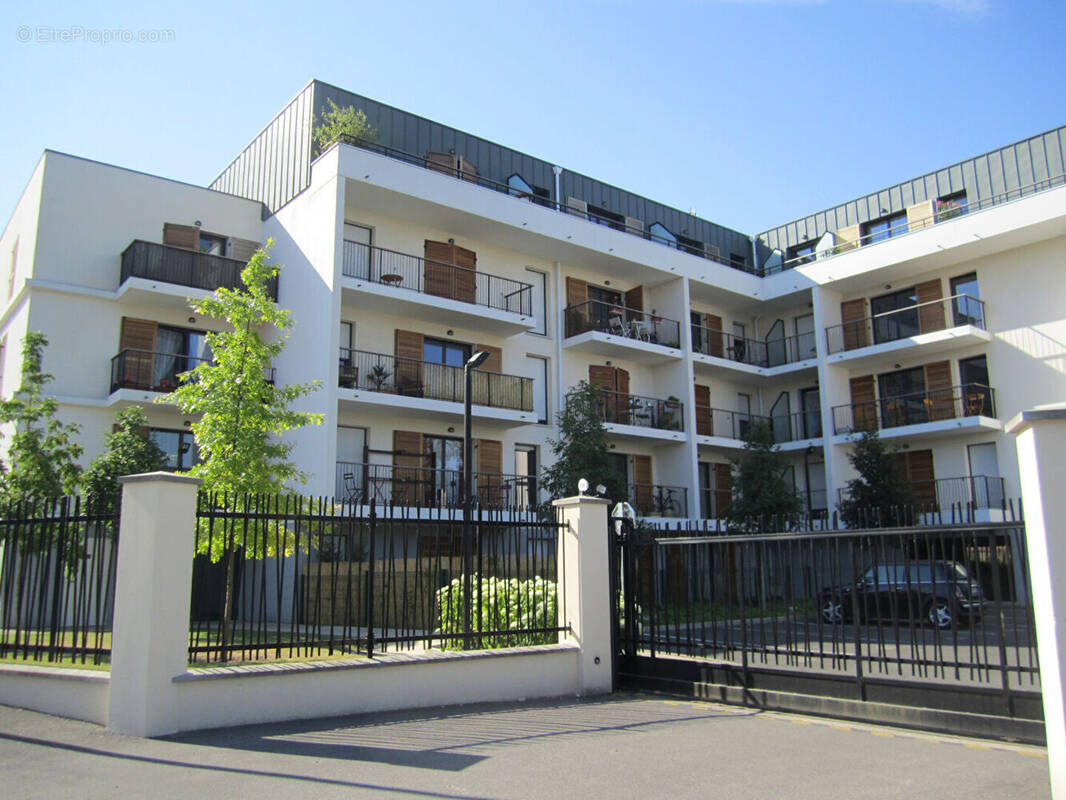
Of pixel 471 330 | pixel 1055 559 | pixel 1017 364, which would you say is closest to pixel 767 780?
pixel 1055 559

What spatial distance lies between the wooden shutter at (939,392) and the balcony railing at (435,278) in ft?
43.0

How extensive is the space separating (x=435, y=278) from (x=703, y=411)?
461 inches

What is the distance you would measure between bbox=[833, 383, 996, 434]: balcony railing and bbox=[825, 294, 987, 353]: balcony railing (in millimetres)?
2028

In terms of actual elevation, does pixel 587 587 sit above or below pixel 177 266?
below

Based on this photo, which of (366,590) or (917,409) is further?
(917,409)

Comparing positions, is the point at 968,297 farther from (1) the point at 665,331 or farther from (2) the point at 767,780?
(2) the point at 767,780

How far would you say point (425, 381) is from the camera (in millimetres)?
23000

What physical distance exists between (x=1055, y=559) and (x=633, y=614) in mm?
5730

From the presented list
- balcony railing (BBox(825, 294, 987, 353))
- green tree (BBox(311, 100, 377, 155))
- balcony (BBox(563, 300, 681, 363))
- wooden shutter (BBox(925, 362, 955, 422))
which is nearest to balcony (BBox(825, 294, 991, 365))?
balcony railing (BBox(825, 294, 987, 353))

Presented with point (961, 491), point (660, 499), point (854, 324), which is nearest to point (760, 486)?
point (660, 499)

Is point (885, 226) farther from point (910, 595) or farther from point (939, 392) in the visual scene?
point (910, 595)

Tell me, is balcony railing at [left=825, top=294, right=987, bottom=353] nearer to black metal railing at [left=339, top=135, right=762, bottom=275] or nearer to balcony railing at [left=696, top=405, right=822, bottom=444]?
balcony railing at [left=696, top=405, right=822, bottom=444]

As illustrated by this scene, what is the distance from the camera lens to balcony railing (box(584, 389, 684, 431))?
27359mm

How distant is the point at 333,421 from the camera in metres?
20.5
